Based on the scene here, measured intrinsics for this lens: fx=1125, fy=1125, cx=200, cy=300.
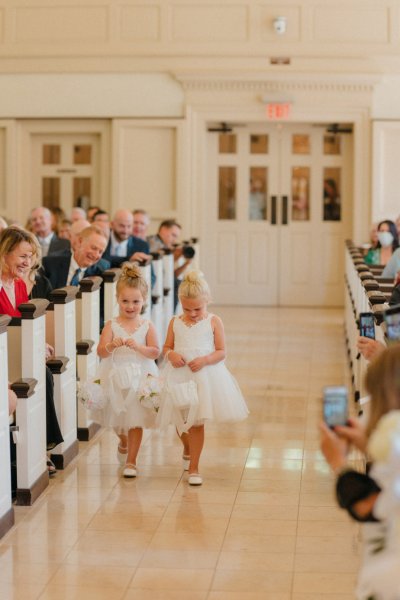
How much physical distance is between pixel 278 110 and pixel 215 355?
971 cm

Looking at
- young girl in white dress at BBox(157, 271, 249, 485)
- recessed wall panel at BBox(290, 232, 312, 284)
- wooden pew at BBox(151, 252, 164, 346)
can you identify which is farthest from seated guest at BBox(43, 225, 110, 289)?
recessed wall panel at BBox(290, 232, 312, 284)

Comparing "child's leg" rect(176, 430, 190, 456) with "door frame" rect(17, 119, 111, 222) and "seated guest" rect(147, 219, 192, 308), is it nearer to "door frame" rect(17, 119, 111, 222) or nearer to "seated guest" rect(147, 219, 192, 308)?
"seated guest" rect(147, 219, 192, 308)

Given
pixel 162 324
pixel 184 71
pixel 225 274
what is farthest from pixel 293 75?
pixel 162 324

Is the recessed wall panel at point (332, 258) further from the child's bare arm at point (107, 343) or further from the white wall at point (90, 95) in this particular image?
the child's bare arm at point (107, 343)

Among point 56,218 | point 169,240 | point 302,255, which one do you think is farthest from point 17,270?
point 302,255

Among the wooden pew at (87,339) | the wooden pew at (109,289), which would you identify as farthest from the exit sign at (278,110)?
the wooden pew at (87,339)

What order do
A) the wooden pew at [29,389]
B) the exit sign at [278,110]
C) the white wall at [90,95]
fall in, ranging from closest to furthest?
the wooden pew at [29,389]
the exit sign at [278,110]
the white wall at [90,95]

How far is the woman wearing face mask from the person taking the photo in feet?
38.3

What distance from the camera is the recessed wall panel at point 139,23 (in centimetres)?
1572

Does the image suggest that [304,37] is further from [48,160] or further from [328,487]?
[328,487]

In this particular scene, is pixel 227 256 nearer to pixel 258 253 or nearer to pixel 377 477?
pixel 258 253

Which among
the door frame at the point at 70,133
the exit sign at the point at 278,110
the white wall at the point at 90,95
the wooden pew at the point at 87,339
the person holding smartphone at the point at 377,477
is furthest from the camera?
the door frame at the point at 70,133

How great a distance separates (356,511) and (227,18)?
518 inches

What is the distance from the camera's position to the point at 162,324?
1126 centimetres
